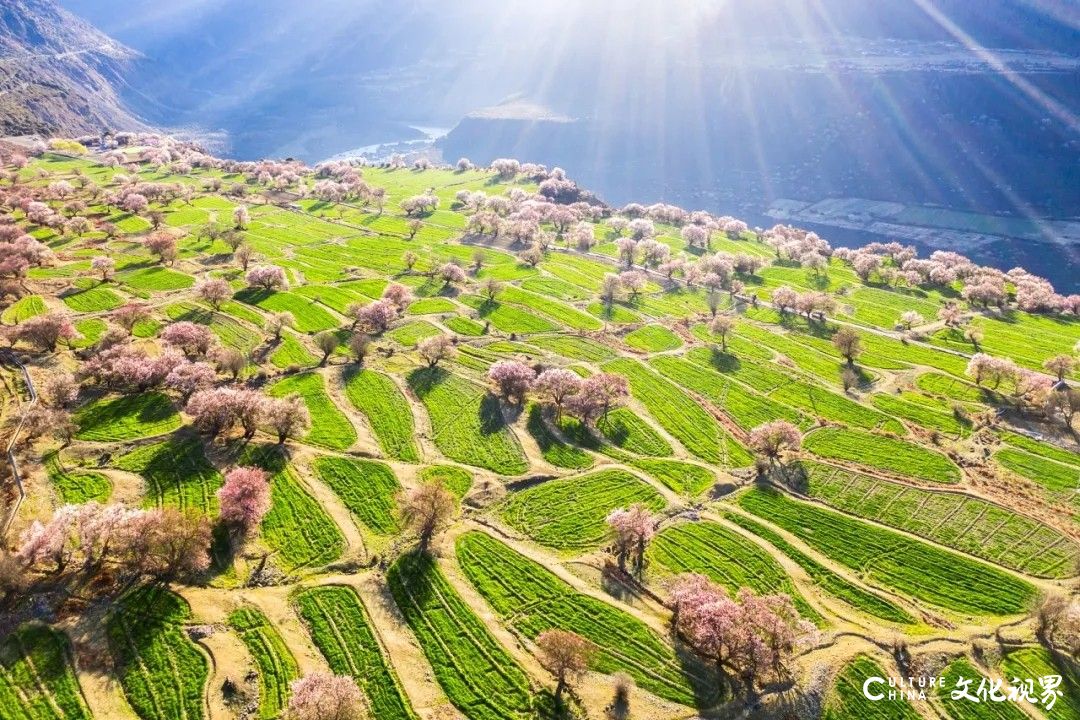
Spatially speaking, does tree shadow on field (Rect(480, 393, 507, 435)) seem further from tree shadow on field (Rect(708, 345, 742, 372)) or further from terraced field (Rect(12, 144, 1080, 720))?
tree shadow on field (Rect(708, 345, 742, 372))

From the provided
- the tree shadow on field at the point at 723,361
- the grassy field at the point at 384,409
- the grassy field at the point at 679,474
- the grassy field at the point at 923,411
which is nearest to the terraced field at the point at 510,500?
the grassy field at the point at 384,409

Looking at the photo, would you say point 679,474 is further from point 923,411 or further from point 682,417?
point 923,411

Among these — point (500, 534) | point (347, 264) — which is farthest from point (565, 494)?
point (347, 264)

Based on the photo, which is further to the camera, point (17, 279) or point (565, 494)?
point (17, 279)

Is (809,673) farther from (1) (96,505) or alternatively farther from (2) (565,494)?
(1) (96,505)

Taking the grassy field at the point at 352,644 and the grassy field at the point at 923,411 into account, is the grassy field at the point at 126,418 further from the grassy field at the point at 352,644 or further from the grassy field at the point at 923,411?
the grassy field at the point at 923,411

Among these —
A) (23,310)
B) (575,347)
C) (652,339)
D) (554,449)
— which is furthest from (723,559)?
(23,310)

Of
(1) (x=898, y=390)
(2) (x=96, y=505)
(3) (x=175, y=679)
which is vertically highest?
(2) (x=96, y=505)
